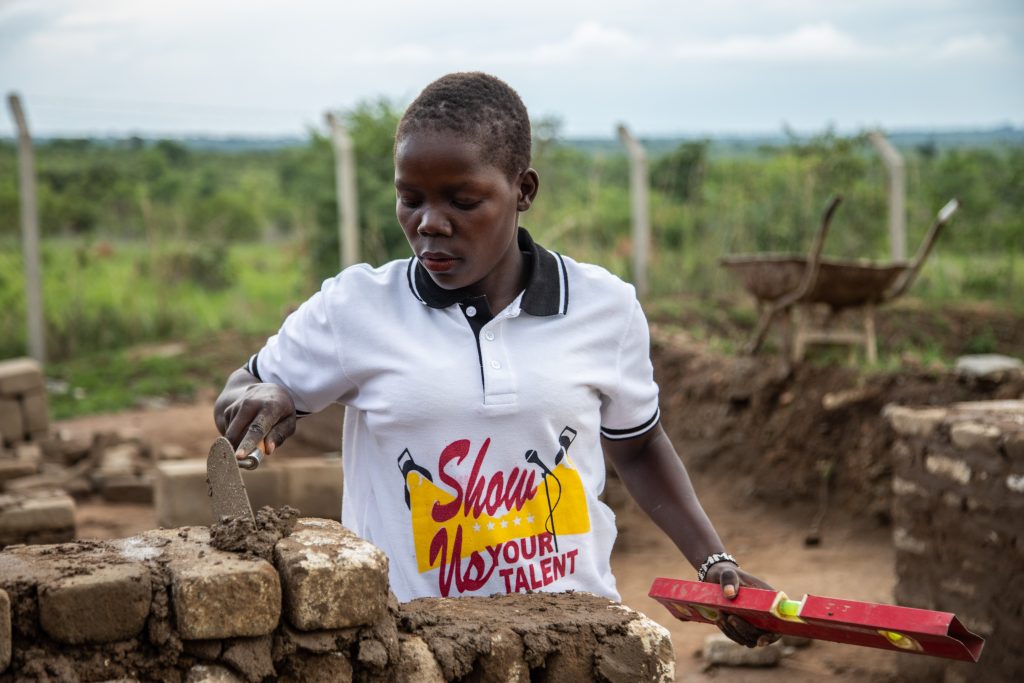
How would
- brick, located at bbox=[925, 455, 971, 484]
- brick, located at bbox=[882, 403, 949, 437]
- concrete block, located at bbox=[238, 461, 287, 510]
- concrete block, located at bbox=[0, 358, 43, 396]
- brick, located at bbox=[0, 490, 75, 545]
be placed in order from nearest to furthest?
brick, located at bbox=[925, 455, 971, 484] < brick, located at bbox=[882, 403, 949, 437] < brick, located at bbox=[0, 490, 75, 545] < concrete block, located at bbox=[238, 461, 287, 510] < concrete block, located at bbox=[0, 358, 43, 396]

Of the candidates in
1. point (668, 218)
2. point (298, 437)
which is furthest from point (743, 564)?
point (668, 218)

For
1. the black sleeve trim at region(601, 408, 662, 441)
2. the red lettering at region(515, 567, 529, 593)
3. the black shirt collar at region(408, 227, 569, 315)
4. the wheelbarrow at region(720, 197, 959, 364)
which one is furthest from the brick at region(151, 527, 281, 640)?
the wheelbarrow at region(720, 197, 959, 364)

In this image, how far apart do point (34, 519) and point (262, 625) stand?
498 cm

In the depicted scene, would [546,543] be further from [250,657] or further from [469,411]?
[250,657]

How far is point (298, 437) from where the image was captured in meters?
8.11

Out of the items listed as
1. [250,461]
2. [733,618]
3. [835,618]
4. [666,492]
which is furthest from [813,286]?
[250,461]

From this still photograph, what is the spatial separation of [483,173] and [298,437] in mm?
6149

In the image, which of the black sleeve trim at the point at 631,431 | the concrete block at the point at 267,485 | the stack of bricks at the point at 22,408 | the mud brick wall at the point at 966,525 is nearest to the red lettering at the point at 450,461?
the black sleeve trim at the point at 631,431

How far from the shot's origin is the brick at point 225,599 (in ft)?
5.91

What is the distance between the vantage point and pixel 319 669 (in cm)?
190

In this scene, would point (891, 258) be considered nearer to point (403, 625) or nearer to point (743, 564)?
point (743, 564)

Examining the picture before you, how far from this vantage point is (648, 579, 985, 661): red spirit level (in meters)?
2.01

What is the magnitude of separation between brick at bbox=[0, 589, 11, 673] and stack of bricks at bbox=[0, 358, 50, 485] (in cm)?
779

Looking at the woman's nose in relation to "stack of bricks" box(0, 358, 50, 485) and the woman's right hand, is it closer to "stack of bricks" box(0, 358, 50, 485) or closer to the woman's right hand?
the woman's right hand
